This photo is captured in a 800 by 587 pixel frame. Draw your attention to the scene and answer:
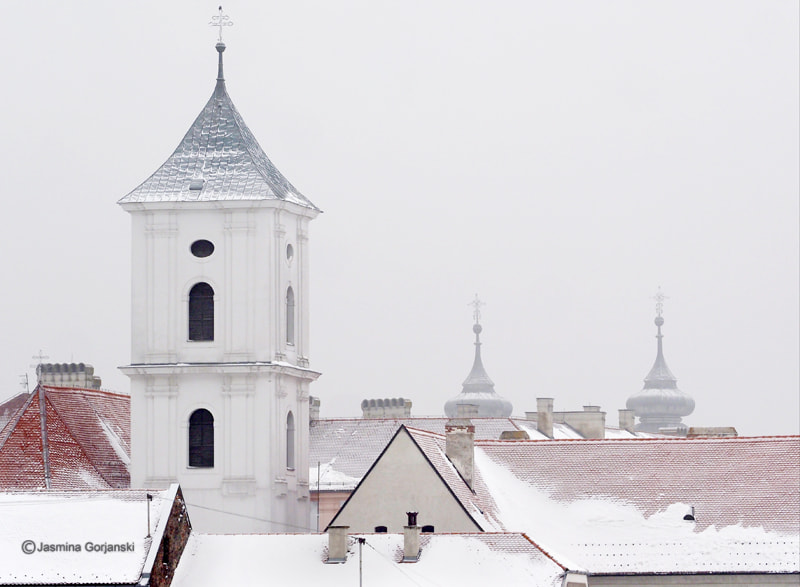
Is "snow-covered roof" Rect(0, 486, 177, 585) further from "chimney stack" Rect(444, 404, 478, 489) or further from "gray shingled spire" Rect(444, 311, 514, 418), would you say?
"gray shingled spire" Rect(444, 311, 514, 418)

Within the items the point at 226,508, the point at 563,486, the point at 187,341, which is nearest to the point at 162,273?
the point at 187,341

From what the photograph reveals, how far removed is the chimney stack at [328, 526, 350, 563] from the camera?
7756cm

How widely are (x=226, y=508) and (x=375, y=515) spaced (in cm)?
717

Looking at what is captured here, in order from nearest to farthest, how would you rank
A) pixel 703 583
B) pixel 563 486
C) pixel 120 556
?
1. pixel 120 556
2. pixel 703 583
3. pixel 563 486

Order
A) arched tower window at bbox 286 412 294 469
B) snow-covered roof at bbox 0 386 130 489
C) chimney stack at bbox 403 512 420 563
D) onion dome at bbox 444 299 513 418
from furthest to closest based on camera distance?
onion dome at bbox 444 299 513 418 → arched tower window at bbox 286 412 294 469 → snow-covered roof at bbox 0 386 130 489 → chimney stack at bbox 403 512 420 563

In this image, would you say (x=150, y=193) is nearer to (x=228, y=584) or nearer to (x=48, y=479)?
(x=48, y=479)

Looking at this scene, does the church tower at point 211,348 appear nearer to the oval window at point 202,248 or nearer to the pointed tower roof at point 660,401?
the oval window at point 202,248

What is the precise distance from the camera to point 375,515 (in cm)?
8738

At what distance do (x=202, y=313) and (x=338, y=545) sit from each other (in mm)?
17932

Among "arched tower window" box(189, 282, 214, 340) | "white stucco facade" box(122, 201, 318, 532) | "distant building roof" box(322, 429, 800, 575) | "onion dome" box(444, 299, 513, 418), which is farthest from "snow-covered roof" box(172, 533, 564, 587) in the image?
"onion dome" box(444, 299, 513, 418)

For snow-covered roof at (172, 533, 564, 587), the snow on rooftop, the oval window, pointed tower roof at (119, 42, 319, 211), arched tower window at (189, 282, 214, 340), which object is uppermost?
pointed tower roof at (119, 42, 319, 211)

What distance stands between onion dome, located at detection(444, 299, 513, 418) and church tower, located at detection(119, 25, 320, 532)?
3075 inches

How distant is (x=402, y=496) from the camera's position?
286 feet

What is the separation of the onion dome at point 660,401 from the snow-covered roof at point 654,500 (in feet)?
307
